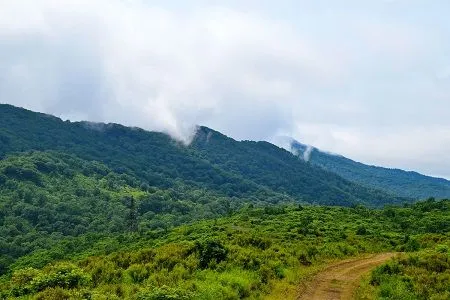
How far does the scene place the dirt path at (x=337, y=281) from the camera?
2191 centimetres

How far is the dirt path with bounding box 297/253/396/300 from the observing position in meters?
21.9

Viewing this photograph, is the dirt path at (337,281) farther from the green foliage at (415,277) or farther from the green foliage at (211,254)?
the green foliage at (211,254)

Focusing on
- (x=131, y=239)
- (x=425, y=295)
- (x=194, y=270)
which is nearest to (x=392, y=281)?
(x=425, y=295)

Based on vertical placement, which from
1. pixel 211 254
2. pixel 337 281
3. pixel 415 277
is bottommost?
pixel 337 281

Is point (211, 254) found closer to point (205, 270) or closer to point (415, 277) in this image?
point (205, 270)

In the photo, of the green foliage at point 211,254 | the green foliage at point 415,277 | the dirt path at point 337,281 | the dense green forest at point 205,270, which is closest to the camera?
the dense green forest at point 205,270

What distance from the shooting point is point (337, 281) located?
984 inches

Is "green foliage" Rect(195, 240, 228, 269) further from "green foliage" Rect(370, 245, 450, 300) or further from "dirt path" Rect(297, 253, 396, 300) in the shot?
"green foliage" Rect(370, 245, 450, 300)

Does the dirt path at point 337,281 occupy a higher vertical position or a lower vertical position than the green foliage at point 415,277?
lower

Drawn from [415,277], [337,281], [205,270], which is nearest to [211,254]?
[205,270]

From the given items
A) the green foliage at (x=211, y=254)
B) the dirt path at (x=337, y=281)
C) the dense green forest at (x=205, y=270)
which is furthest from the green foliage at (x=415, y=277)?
the green foliage at (x=211, y=254)

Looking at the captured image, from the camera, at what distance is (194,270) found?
23.8 metres

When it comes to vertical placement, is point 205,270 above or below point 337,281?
below

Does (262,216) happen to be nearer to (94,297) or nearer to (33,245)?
(94,297)
